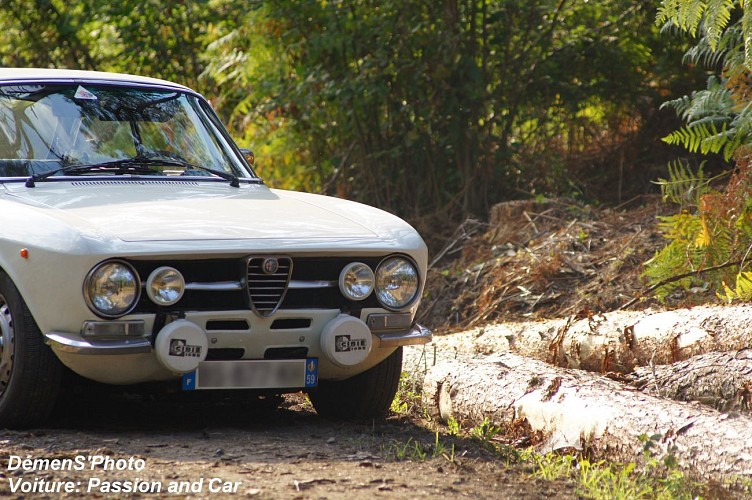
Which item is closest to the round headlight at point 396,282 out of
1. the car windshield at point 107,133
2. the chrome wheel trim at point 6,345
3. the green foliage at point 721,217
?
the car windshield at point 107,133

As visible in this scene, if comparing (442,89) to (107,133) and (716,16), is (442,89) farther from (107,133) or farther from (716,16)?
(107,133)

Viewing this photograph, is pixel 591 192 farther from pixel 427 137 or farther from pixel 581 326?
pixel 581 326

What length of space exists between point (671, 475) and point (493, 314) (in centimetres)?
420

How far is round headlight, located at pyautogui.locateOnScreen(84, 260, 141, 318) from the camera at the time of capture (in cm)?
436

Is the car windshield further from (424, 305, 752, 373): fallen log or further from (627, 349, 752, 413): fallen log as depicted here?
(627, 349, 752, 413): fallen log

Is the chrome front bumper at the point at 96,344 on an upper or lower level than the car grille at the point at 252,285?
lower

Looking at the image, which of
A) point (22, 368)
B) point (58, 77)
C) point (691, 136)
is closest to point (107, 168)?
point (58, 77)

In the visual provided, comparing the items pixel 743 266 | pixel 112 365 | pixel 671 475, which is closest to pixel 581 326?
pixel 743 266

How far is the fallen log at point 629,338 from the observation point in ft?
17.6

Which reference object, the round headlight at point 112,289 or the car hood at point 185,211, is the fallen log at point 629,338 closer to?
the car hood at point 185,211

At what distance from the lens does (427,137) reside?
36.0ft

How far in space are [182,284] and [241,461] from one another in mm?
781

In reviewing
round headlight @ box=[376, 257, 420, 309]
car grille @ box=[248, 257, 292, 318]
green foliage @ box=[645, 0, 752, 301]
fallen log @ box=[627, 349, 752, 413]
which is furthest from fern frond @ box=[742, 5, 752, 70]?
car grille @ box=[248, 257, 292, 318]

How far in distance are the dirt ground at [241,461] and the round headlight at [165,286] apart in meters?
0.62
